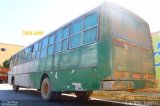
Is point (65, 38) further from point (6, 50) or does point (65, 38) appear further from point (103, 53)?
point (6, 50)

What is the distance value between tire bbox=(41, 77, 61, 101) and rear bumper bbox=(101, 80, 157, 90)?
4.02m

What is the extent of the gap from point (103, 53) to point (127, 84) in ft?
3.57

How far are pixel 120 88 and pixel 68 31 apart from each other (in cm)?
339

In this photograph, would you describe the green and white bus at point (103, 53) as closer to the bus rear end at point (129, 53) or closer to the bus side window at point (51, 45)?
the bus rear end at point (129, 53)

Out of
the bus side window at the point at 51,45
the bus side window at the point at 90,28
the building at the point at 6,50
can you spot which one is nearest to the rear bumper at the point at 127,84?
the bus side window at the point at 90,28

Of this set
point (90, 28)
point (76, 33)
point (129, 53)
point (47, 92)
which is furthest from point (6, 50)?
point (129, 53)

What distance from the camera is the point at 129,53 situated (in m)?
7.41

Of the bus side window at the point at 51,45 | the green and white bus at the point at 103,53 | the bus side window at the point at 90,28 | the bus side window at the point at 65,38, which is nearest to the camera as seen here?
the green and white bus at the point at 103,53

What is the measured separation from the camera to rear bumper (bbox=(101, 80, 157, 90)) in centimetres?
641

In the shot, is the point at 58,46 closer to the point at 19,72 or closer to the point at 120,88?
the point at 120,88

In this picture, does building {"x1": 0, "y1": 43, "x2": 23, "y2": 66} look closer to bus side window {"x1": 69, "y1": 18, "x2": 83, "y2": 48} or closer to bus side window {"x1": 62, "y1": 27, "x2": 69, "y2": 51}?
bus side window {"x1": 62, "y1": 27, "x2": 69, "y2": 51}

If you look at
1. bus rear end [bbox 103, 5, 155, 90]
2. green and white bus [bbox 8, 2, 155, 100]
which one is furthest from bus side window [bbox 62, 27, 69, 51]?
bus rear end [bbox 103, 5, 155, 90]

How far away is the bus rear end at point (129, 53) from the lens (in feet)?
22.3

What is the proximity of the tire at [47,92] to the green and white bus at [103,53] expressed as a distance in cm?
5
